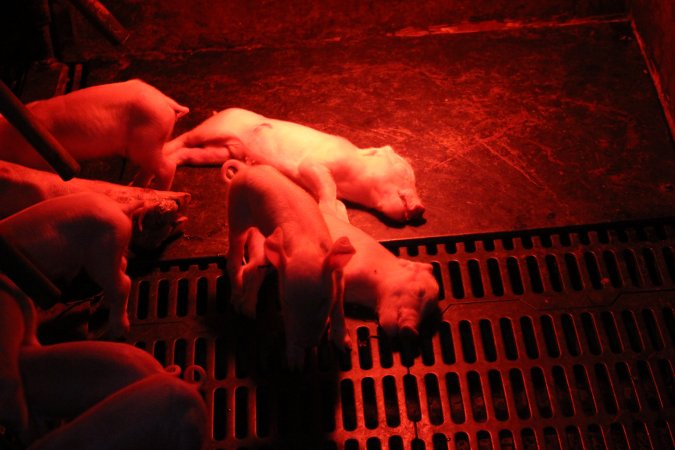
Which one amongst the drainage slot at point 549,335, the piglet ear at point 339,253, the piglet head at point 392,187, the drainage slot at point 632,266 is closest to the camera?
the piglet ear at point 339,253

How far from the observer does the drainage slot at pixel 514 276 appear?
2316mm

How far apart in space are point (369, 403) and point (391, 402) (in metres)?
0.06

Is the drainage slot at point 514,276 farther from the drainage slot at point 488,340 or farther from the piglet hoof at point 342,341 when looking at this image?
the piglet hoof at point 342,341

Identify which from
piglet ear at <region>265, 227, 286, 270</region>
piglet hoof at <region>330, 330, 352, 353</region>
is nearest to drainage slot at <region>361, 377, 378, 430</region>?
piglet hoof at <region>330, 330, 352, 353</region>

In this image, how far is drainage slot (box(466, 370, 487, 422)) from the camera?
2082mm

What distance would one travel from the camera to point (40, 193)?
2428 mm

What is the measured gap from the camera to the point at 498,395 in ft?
6.96

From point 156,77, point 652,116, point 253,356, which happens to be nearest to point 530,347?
point 253,356

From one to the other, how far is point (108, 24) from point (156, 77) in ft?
3.55

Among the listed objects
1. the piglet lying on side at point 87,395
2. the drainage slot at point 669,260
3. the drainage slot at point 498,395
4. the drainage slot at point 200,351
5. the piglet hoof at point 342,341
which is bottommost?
the drainage slot at point 498,395

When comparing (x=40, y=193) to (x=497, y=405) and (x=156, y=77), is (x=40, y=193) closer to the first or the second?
(x=156, y=77)

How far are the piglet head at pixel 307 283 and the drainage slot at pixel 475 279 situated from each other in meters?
0.54

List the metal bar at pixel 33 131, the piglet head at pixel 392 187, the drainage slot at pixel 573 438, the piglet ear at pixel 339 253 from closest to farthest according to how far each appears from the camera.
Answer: the metal bar at pixel 33 131, the piglet ear at pixel 339 253, the drainage slot at pixel 573 438, the piglet head at pixel 392 187

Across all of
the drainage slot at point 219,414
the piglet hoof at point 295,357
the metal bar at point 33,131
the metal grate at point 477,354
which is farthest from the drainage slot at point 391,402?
the metal bar at point 33,131
